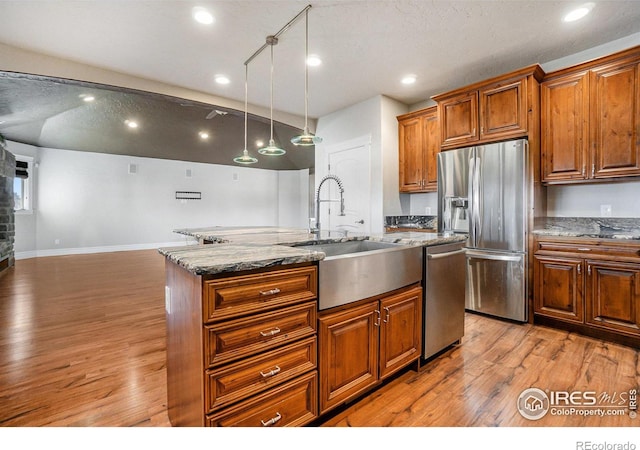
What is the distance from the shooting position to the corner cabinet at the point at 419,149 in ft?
12.9

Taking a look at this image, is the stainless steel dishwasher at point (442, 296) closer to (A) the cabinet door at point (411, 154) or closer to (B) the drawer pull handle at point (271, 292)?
(B) the drawer pull handle at point (271, 292)

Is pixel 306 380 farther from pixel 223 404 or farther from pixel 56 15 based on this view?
pixel 56 15

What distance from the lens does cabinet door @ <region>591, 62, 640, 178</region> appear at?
98.3 inches

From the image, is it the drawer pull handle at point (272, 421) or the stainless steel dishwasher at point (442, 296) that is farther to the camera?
the stainless steel dishwasher at point (442, 296)

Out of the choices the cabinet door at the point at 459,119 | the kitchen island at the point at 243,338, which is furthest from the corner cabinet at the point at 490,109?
the kitchen island at the point at 243,338

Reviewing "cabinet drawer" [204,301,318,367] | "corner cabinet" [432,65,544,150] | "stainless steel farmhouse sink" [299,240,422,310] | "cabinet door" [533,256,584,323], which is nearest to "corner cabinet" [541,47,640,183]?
"corner cabinet" [432,65,544,150]

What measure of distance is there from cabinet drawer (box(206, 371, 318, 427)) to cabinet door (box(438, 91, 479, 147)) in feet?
9.98

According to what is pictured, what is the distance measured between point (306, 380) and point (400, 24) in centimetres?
281

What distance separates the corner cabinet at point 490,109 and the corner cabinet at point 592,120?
0.22 metres

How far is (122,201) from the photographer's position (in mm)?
8312

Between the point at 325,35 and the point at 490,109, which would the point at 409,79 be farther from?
the point at 325,35

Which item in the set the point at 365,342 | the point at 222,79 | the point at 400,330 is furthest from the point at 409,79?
the point at 365,342

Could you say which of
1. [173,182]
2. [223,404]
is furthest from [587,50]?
[173,182]

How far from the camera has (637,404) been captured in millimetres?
1680
